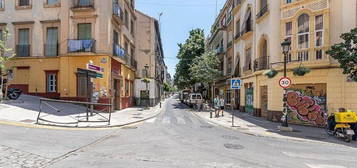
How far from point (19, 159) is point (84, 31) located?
15374 mm

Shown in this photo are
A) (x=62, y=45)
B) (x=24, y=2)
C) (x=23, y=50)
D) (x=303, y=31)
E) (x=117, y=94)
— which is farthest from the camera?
(x=117, y=94)

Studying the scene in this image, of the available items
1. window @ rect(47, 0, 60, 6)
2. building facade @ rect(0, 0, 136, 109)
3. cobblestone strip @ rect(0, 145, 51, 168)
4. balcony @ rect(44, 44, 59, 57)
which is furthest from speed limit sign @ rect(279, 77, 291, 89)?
window @ rect(47, 0, 60, 6)

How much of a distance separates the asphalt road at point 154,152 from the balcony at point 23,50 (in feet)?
42.0

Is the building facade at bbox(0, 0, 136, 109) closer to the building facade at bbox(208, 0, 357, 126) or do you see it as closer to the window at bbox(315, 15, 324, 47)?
the building facade at bbox(208, 0, 357, 126)

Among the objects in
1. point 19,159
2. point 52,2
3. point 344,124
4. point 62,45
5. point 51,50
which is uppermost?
point 52,2

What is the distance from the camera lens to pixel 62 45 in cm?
1956

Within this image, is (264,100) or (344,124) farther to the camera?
(264,100)

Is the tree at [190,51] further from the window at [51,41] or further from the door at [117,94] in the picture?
the window at [51,41]

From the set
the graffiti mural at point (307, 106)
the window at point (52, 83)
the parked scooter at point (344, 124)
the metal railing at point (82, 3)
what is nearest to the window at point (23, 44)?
the window at point (52, 83)

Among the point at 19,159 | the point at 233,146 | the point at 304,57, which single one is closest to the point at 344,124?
the point at 304,57

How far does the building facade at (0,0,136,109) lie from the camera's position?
19188 mm

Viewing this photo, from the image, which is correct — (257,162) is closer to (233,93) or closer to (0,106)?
(0,106)

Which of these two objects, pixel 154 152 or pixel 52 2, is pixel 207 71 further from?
pixel 154 152

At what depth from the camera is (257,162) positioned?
6.54 metres
